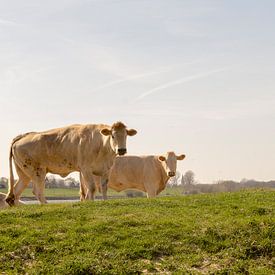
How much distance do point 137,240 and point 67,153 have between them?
885 centimetres

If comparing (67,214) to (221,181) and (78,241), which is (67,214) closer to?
(78,241)

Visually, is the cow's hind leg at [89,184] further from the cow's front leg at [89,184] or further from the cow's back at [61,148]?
the cow's back at [61,148]

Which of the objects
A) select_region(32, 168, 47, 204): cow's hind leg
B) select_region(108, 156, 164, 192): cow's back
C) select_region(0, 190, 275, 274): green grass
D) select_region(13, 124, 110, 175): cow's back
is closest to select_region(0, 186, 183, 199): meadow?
select_region(108, 156, 164, 192): cow's back

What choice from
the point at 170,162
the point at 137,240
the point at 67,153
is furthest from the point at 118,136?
the point at 170,162

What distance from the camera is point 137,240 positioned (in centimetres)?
1123

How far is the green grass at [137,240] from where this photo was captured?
10.1 metres

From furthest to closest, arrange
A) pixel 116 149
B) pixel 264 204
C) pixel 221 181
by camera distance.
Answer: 1. pixel 221 181
2. pixel 116 149
3. pixel 264 204

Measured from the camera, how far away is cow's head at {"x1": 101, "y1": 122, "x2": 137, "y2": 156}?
18.9m

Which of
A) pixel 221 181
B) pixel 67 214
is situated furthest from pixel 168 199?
pixel 221 181

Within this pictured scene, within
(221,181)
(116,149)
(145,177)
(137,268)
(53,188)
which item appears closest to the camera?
(137,268)

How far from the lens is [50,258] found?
10352 mm

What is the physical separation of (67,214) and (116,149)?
5750mm

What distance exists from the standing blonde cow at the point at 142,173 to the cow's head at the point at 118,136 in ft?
29.9

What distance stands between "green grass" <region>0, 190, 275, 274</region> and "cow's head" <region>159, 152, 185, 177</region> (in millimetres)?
13323
